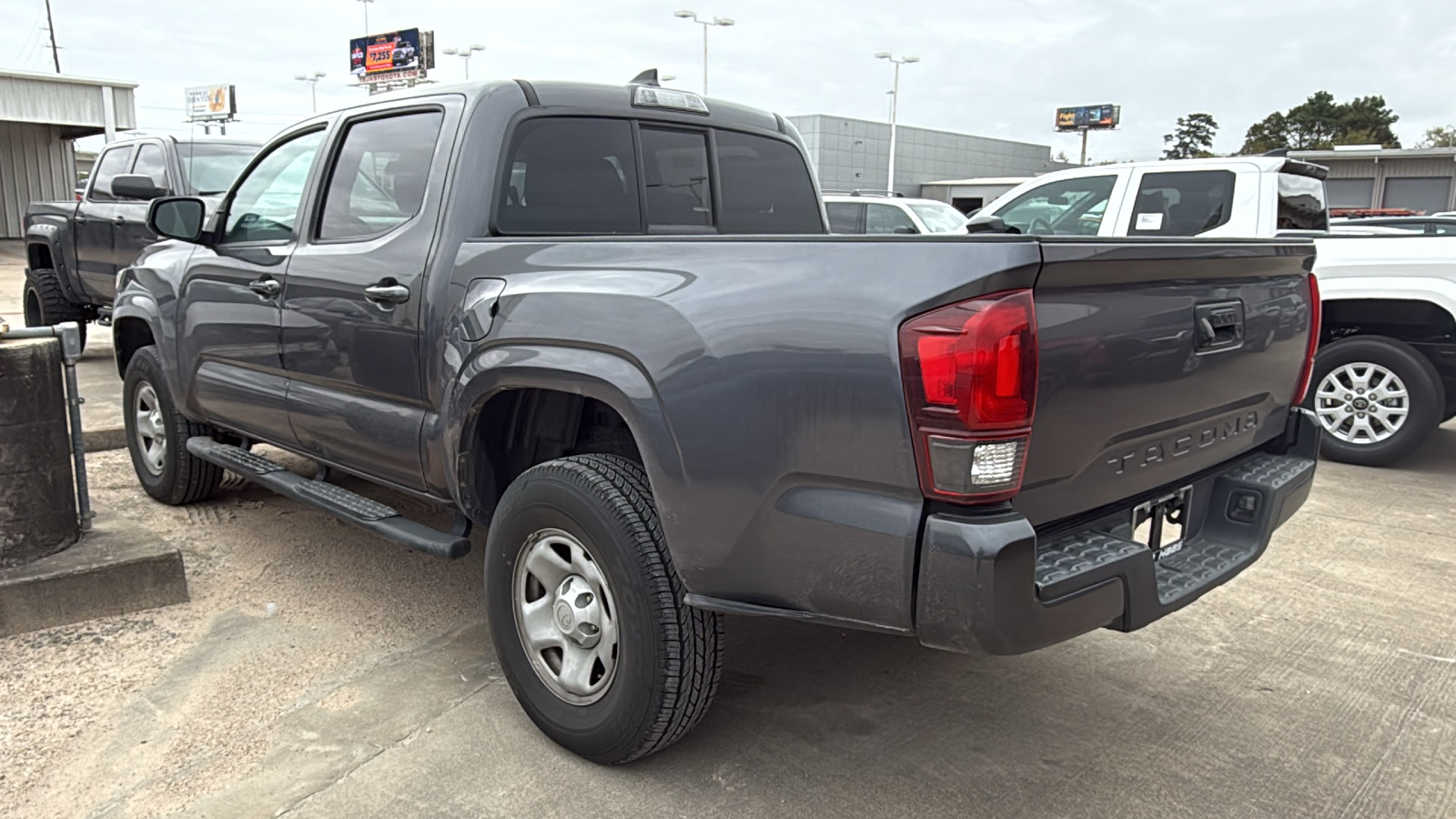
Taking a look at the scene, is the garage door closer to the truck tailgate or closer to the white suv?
the white suv

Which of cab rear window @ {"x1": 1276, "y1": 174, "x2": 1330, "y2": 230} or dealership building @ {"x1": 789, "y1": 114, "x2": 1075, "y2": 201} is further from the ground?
dealership building @ {"x1": 789, "y1": 114, "x2": 1075, "y2": 201}

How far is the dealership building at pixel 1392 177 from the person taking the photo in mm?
34188

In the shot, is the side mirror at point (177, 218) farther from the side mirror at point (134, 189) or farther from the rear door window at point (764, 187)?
the rear door window at point (764, 187)

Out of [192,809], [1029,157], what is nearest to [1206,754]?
[192,809]

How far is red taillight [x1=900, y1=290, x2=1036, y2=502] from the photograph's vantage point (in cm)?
214

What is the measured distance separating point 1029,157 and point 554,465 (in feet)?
225

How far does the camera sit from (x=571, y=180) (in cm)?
364

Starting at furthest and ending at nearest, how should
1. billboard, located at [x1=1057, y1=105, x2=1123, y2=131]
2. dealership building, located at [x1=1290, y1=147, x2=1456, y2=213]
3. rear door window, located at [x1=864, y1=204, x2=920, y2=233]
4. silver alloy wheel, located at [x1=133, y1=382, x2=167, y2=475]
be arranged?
billboard, located at [x1=1057, y1=105, x2=1123, y2=131] < dealership building, located at [x1=1290, y1=147, x2=1456, y2=213] < rear door window, located at [x1=864, y1=204, x2=920, y2=233] < silver alloy wheel, located at [x1=133, y1=382, x2=167, y2=475]

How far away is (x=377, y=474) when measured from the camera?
3.80m

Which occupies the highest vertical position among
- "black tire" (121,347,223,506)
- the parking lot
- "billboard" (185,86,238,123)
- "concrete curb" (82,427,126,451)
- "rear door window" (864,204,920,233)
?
"billboard" (185,86,238,123)

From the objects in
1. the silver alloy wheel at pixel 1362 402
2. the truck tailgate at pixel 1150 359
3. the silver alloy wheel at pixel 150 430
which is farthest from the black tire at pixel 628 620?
the silver alloy wheel at pixel 1362 402

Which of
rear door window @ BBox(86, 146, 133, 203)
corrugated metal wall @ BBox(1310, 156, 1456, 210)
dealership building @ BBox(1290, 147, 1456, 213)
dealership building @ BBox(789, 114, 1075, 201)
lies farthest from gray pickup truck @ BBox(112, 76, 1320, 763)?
dealership building @ BBox(789, 114, 1075, 201)

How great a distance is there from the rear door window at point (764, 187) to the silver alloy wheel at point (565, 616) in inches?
65.4

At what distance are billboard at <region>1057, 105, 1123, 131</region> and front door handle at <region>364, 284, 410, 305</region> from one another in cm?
8149
